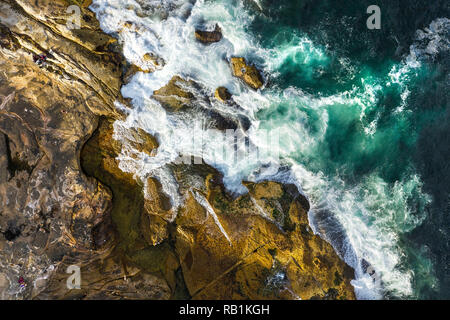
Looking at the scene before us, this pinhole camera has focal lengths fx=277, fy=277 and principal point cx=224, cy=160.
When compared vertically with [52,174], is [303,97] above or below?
above

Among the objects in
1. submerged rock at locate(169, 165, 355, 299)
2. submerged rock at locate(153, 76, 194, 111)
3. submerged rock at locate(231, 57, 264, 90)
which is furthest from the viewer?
submerged rock at locate(153, 76, 194, 111)

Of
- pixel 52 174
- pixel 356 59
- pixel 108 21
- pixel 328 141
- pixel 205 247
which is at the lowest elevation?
pixel 205 247

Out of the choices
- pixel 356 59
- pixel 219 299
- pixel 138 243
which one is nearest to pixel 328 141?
pixel 356 59

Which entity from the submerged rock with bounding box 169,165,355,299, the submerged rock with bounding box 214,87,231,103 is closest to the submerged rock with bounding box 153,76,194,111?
the submerged rock with bounding box 214,87,231,103

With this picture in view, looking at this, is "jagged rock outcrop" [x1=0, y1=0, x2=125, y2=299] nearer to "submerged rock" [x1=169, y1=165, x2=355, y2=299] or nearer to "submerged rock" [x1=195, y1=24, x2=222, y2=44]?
"submerged rock" [x1=195, y1=24, x2=222, y2=44]

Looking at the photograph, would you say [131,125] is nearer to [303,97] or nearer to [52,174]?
[52,174]

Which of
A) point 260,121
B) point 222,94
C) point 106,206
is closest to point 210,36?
point 222,94
